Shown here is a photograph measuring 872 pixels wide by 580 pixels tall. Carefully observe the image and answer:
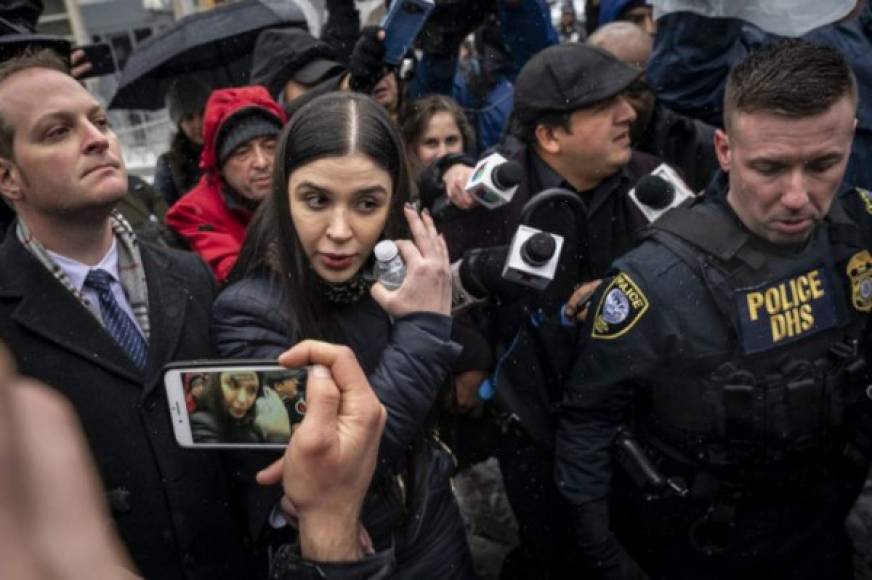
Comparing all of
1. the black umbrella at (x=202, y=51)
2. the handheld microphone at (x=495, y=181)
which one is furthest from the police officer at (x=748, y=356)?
the black umbrella at (x=202, y=51)

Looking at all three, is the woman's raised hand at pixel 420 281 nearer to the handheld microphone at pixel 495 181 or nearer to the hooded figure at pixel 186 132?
the handheld microphone at pixel 495 181

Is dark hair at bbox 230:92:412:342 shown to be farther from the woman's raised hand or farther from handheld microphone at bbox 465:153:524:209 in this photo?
handheld microphone at bbox 465:153:524:209

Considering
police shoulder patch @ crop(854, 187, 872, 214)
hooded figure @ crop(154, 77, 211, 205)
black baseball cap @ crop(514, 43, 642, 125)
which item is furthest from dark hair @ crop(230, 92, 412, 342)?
hooded figure @ crop(154, 77, 211, 205)

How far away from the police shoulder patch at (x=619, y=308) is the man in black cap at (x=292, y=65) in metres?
2.04

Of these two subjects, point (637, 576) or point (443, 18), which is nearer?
point (637, 576)

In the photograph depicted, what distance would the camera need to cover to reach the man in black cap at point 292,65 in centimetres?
364

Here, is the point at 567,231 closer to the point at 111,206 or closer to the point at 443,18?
the point at 111,206

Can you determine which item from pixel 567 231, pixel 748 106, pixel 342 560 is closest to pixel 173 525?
pixel 342 560

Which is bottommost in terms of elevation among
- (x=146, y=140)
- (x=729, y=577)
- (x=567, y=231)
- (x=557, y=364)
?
(x=146, y=140)

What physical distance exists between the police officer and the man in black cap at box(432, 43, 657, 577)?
0.30 meters

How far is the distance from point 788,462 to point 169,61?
350 cm

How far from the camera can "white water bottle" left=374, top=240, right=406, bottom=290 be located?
1779mm

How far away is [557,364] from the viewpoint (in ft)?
8.41

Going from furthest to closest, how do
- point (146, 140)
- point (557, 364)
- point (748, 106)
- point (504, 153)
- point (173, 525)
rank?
1. point (146, 140)
2. point (504, 153)
3. point (557, 364)
4. point (748, 106)
5. point (173, 525)
